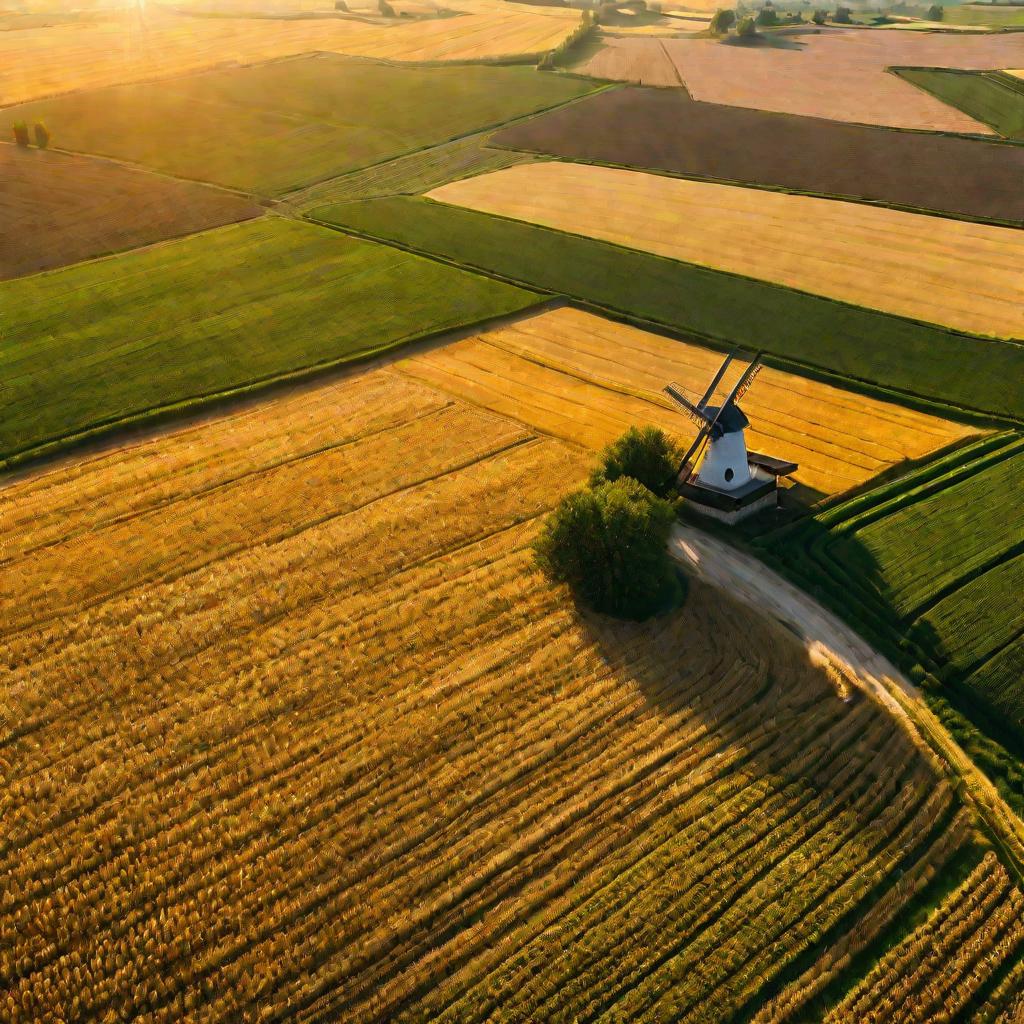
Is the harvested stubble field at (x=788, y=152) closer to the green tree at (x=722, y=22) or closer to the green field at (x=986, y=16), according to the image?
the green tree at (x=722, y=22)

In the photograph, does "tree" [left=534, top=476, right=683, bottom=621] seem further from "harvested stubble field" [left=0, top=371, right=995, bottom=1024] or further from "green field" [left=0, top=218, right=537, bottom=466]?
"green field" [left=0, top=218, right=537, bottom=466]

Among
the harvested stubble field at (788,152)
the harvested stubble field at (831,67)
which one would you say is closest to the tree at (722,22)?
the harvested stubble field at (831,67)

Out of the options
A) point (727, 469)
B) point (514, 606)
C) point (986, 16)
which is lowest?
point (514, 606)

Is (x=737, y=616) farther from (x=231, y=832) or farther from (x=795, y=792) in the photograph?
(x=231, y=832)

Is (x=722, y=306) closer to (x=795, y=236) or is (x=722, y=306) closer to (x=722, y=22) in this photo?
(x=795, y=236)

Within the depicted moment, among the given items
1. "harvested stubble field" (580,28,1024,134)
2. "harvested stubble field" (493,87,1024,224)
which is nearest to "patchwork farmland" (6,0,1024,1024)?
"harvested stubble field" (493,87,1024,224)

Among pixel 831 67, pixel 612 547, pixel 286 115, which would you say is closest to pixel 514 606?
pixel 612 547

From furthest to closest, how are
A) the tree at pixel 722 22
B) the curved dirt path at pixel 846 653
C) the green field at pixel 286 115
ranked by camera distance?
the tree at pixel 722 22, the green field at pixel 286 115, the curved dirt path at pixel 846 653
